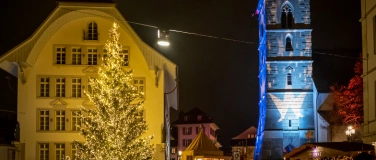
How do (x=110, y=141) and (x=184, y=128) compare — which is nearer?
(x=110, y=141)

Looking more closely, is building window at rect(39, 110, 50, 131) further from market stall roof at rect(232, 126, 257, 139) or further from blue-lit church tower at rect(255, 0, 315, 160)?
market stall roof at rect(232, 126, 257, 139)

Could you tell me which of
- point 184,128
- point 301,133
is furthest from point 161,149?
point 184,128

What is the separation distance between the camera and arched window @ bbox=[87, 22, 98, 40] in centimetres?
3853

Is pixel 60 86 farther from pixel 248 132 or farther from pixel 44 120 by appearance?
pixel 248 132

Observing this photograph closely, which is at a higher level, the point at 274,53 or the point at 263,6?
the point at 263,6

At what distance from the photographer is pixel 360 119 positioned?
58531 mm

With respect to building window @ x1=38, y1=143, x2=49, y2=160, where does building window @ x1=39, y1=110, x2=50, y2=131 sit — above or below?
above

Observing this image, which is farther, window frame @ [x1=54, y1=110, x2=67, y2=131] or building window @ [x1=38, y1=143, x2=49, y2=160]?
window frame @ [x1=54, y1=110, x2=67, y2=131]

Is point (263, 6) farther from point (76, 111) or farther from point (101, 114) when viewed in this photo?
point (101, 114)

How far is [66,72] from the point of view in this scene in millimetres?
38250

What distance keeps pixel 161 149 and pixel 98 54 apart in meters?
6.98

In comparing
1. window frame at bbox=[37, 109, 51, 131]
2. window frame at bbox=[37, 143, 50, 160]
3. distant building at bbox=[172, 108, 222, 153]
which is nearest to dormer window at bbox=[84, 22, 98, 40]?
window frame at bbox=[37, 109, 51, 131]

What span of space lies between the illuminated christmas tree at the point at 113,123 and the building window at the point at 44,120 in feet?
34.3

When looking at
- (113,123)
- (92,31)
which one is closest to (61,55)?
(92,31)
